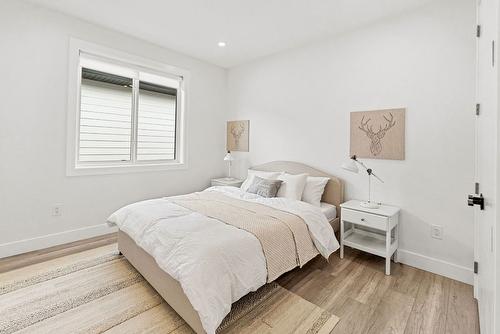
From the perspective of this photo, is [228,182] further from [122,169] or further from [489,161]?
[489,161]

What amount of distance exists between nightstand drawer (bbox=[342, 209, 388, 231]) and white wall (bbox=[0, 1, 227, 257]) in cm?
300

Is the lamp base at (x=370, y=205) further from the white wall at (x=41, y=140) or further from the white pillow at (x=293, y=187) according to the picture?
the white wall at (x=41, y=140)

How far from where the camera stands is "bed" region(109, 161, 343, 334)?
1.50 metres

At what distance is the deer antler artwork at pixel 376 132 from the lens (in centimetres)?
274

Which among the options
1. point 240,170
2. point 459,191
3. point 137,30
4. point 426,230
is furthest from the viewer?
point 240,170

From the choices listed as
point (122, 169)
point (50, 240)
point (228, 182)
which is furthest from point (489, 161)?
point (50, 240)

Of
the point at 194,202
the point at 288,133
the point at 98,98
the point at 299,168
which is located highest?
the point at 98,98

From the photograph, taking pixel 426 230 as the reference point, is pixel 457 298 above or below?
below

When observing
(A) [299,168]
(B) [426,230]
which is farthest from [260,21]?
(B) [426,230]

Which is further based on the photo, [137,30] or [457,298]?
[137,30]

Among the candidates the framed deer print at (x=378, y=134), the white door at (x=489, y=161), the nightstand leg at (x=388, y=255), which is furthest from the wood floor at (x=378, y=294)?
the framed deer print at (x=378, y=134)

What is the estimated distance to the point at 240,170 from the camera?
4.55m

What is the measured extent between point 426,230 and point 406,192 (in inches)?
16.9

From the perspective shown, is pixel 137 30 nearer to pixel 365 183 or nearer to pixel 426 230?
pixel 365 183
